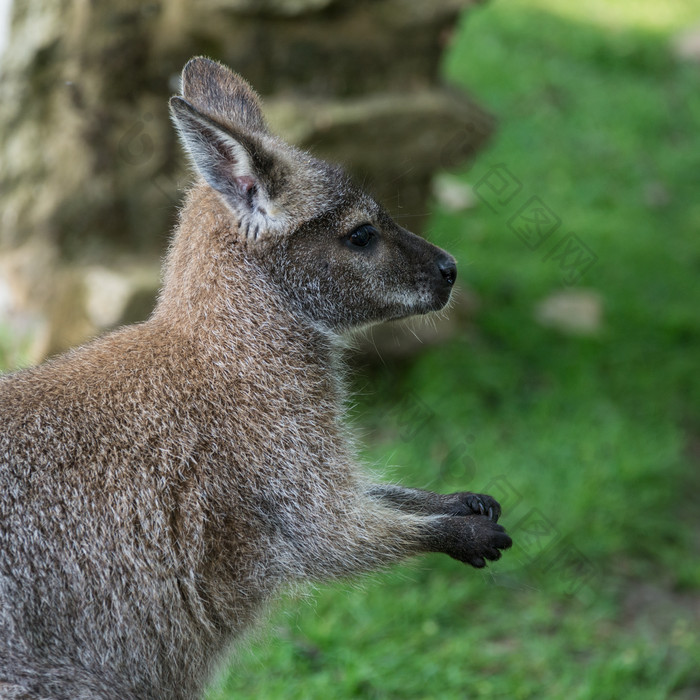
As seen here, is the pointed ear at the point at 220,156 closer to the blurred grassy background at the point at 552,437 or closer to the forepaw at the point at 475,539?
the forepaw at the point at 475,539

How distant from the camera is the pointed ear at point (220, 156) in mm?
2830

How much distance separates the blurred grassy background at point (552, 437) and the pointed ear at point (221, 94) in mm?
1450

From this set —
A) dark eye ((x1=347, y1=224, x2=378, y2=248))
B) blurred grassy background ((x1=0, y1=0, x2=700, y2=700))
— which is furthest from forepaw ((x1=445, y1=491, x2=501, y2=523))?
dark eye ((x1=347, y1=224, x2=378, y2=248))

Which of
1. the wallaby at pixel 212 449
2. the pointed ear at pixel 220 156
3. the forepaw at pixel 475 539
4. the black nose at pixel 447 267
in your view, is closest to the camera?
the wallaby at pixel 212 449

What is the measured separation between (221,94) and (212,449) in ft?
3.94

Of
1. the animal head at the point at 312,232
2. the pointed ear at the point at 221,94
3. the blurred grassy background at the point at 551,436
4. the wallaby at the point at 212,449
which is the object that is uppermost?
the pointed ear at the point at 221,94

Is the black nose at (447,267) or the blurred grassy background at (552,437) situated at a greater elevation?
the black nose at (447,267)

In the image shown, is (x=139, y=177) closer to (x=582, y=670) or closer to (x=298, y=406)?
(x=298, y=406)

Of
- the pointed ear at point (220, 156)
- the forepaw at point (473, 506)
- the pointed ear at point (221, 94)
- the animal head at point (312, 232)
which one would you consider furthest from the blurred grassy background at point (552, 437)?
the pointed ear at point (221, 94)

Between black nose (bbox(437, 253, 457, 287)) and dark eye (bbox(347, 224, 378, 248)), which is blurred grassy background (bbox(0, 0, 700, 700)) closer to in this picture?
black nose (bbox(437, 253, 457, 287))

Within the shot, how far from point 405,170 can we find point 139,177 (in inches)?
61.7

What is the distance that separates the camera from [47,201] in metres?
5.75

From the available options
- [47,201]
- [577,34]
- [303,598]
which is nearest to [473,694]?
[303,598]

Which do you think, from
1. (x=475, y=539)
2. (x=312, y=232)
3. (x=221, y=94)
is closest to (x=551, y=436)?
(x=475, y=539)
